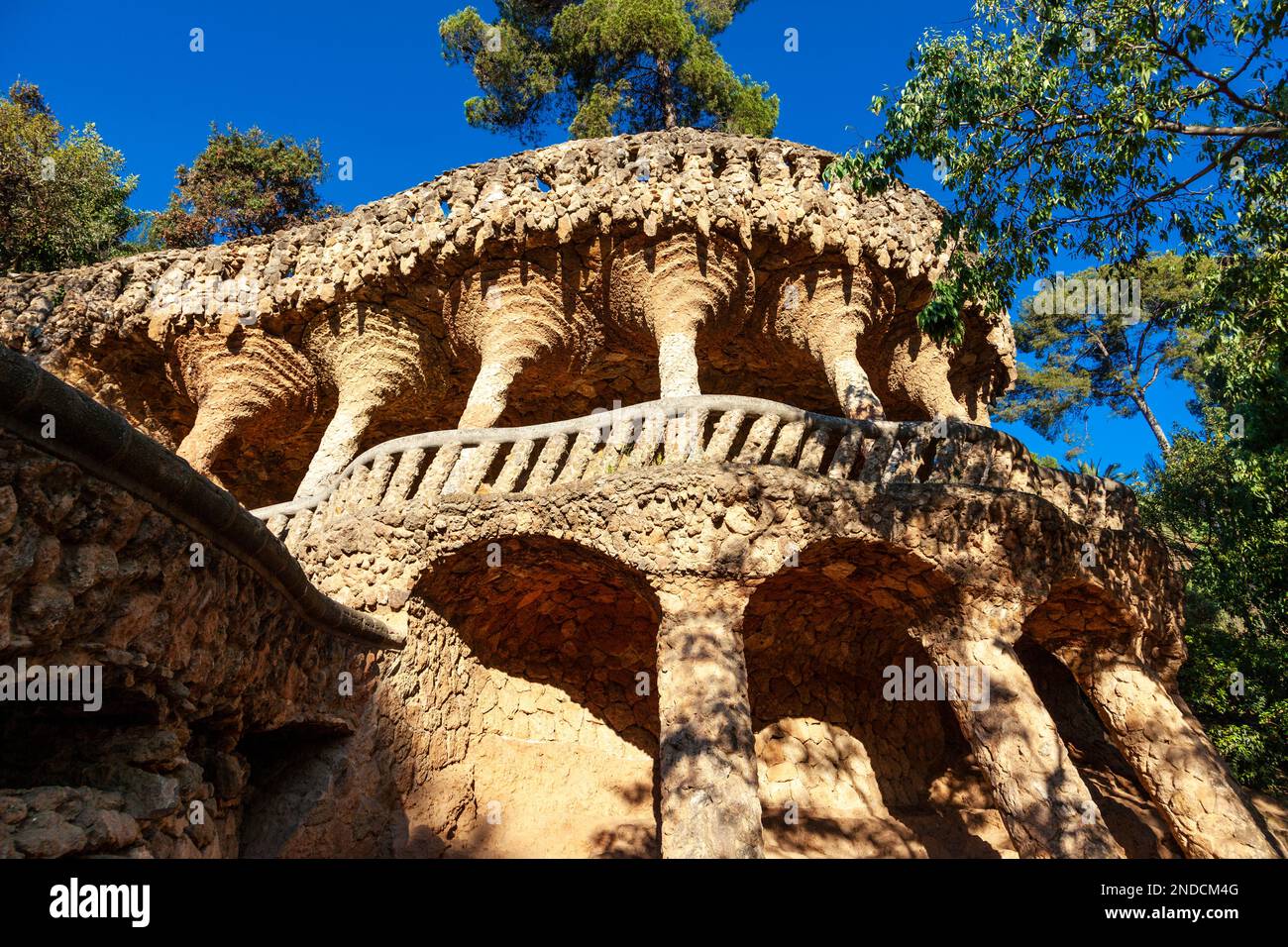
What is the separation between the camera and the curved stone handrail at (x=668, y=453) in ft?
21.8

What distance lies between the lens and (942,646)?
6508mm

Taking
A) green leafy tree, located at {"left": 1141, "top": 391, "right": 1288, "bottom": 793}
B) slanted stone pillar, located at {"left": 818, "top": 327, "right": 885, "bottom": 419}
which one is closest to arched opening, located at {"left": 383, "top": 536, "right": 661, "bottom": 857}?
slanted stone pillar, located at {"left": 818, "top": 327, "right": 885, "bottom": 419}

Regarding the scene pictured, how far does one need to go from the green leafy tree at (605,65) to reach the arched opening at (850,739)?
448 inches

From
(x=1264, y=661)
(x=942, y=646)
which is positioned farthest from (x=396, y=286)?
(x=1264, y=661)

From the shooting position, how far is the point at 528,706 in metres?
7.72

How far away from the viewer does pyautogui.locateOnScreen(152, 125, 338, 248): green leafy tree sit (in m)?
16.8

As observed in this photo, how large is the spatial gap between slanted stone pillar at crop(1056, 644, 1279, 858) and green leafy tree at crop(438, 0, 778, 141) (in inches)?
494

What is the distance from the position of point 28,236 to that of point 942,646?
676 inches

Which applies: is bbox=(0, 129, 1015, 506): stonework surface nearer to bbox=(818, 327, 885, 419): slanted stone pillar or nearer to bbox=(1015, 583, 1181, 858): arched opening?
bbox=(818, 327, 885, 419): slanted stone pillar

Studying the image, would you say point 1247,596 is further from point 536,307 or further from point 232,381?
point 232,381

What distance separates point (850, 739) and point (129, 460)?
7568 millimetres

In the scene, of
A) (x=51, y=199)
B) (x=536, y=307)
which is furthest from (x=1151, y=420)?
(x=51, y=199)

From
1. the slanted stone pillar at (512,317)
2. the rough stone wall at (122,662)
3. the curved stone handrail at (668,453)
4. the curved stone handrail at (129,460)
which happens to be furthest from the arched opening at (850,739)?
the rough stone wall at (122,662)
